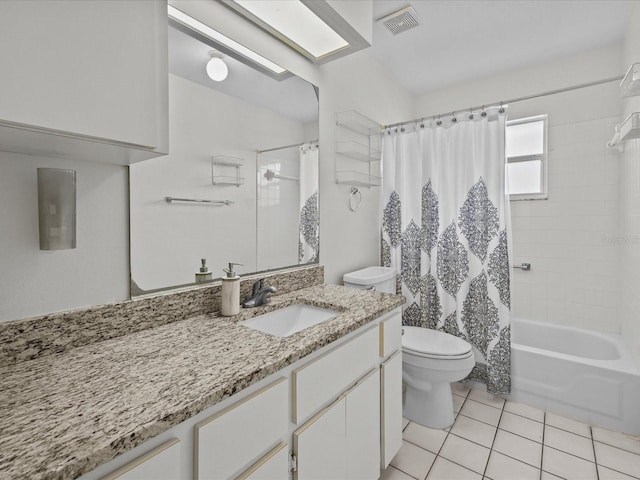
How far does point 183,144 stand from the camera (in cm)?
124

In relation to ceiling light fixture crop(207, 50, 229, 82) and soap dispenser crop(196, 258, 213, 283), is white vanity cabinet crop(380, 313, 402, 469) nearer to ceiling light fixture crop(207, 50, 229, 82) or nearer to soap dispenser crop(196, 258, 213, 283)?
soap dispenser crop(196, 258, 213, 283)

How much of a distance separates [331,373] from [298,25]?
1.66m

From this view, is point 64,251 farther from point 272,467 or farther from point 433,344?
point 433,344

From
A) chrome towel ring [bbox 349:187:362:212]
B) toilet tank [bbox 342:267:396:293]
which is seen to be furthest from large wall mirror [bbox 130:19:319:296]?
chrome towel ring [bbox 349:187:362:212]

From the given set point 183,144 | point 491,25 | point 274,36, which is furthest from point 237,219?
point 491,25

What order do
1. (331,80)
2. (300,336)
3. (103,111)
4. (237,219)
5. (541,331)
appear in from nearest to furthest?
(103,111) < (300,336) < (237,219) < (331,80) < (541,331)

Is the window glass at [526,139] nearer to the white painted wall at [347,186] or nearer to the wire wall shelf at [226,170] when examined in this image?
the white painted wall at [347,186]

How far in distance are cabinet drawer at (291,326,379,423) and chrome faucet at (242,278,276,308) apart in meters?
0.46

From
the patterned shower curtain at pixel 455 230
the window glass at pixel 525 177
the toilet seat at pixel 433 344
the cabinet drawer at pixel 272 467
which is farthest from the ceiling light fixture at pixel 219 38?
the window glass at pixel 525 177

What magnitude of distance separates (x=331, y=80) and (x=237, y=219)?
122 centimetres

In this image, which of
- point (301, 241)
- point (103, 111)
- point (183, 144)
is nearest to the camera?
point (103, 111)

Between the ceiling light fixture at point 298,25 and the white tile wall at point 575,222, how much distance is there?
6.98ft

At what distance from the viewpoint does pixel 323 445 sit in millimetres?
1058

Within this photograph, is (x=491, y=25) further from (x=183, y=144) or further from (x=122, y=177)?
(x=122, y=177)
